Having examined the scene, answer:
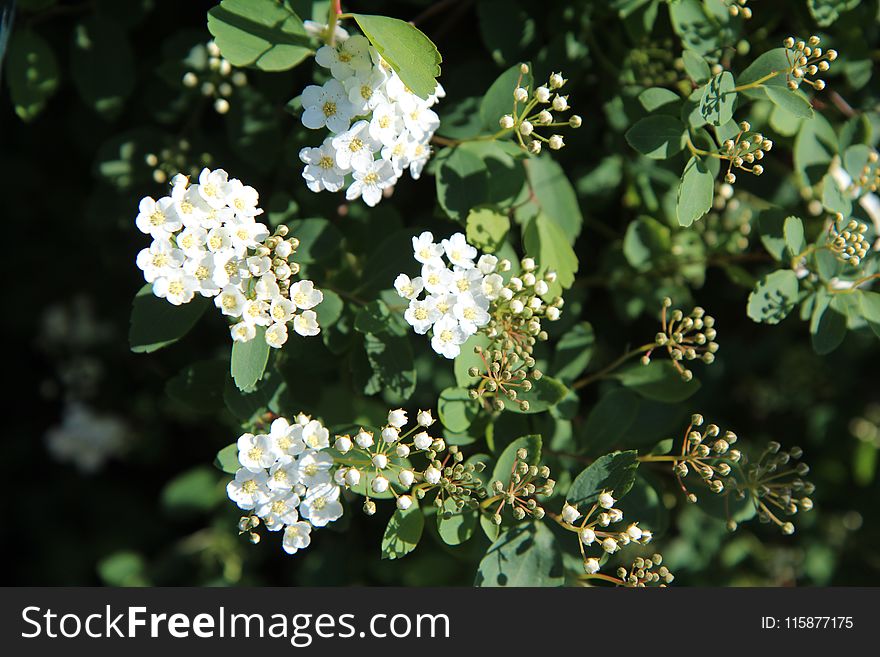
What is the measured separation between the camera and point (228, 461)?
1781 mm

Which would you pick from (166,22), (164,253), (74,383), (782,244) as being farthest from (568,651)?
(74,383)

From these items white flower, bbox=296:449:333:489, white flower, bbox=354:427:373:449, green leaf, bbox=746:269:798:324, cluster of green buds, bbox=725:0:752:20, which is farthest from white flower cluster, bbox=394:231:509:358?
cluster of green buds, bbox=725:0:752:20

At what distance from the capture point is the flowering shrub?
1.68 metres

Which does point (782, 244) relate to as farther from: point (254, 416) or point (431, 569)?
point (431, 569)

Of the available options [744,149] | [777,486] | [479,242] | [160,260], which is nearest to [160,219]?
[160,260]

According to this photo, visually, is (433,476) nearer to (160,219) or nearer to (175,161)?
(160,219)

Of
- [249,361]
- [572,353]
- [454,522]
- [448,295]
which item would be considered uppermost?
[448,295]

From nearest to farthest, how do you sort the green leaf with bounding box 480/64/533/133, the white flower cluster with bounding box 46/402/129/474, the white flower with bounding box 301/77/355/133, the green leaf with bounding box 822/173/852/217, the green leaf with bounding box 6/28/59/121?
the white flower with bounding box 301/77/355/133, the green leaf with bounding box 480/64/533/133, the green leaf with bounding box 822/173/852/217, the green leaf with bounding box 6/28/59/121, the white flower cluster with bounding box 46/402/129/474

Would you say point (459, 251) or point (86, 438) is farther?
point (86, 438)

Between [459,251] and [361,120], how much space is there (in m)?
0.36

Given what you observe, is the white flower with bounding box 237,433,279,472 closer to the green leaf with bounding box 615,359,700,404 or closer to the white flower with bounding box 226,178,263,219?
the white flower with bounding box 226,178,263,219

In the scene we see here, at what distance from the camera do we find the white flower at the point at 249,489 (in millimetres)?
1660

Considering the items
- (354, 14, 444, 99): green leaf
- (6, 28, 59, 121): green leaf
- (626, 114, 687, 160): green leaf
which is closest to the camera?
(354, 14, 444, 99): green leaf

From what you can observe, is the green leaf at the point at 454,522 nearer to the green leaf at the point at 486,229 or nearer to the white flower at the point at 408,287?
the white flower at the point at 408,287
